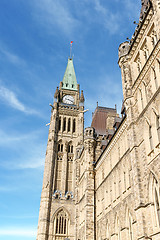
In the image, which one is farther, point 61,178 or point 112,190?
point 61,178

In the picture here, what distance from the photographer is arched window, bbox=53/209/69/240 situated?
51.1m

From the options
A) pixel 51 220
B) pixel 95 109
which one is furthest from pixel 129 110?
pixel 51 220

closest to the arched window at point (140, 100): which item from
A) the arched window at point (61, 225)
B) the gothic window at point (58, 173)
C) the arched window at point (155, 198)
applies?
the arched window at point (155, 198)

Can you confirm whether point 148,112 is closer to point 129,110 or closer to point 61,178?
point 129,110

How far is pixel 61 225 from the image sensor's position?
5222 centimetres

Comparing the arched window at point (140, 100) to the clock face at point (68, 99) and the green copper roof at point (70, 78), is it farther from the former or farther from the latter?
the green copper roof at point (70, 78)

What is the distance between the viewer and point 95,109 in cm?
4978

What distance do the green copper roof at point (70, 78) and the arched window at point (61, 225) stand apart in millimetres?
37864

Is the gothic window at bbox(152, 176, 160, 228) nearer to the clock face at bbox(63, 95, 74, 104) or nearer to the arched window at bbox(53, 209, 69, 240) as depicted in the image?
the arched window at bbox(53, 209, 69, 240)

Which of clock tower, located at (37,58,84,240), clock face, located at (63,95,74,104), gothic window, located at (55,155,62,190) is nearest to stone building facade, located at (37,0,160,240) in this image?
clock tower, located at (37,58,84,240)

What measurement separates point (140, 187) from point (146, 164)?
1.52 meters

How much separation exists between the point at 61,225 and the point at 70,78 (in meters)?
44.8

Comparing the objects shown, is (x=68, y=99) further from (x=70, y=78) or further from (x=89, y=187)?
(x=89, y=187)

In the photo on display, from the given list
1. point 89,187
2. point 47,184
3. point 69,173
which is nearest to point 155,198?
point 89,187
